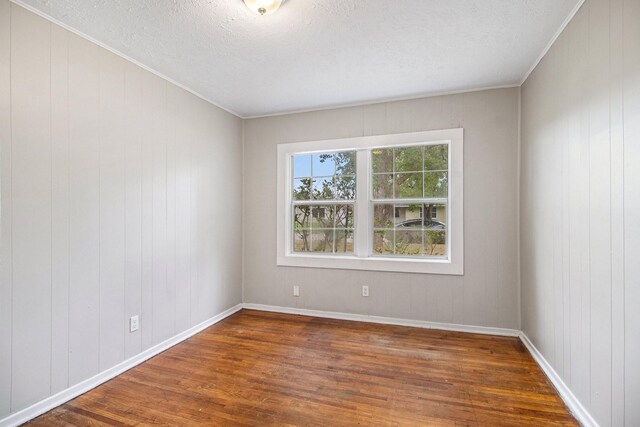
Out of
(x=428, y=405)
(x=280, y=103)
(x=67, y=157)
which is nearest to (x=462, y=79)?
(x=280, y=103)

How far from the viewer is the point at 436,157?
340cm

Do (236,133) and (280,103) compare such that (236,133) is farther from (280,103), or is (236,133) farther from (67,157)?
(67,157)

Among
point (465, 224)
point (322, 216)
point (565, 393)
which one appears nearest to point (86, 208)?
point (322, 216)

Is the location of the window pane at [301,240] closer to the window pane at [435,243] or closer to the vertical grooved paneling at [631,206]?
the window pane at [435,243]

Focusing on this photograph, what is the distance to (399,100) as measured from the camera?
3.44 metres

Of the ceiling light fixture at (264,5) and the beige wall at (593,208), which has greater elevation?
the ceiling light fixture at (264,5)

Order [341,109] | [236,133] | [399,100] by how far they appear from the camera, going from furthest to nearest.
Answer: [236,133], [341,109], [399,100]

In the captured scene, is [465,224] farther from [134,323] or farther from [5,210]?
[5,210]

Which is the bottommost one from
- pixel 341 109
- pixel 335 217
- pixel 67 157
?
pixel 335 217

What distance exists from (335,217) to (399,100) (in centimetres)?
152

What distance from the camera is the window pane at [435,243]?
3390 mm

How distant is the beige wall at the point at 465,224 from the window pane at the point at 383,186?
514 millimetres

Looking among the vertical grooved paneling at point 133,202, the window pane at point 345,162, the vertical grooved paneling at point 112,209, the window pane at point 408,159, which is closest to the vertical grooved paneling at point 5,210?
the vertical grooved paneling at point 112,209

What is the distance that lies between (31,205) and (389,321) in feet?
10.7
